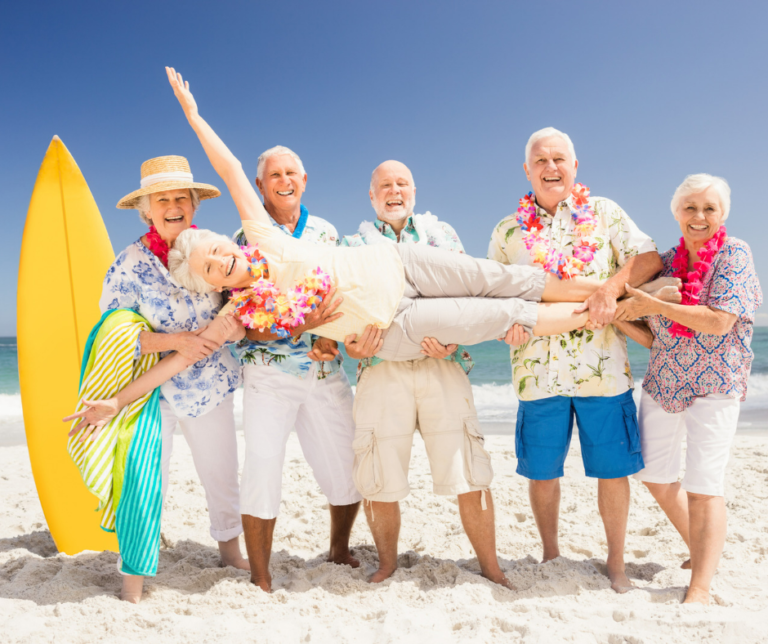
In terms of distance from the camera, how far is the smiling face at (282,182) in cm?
331

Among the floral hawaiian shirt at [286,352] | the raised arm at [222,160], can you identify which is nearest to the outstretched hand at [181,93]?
the raised arm at [222,160]

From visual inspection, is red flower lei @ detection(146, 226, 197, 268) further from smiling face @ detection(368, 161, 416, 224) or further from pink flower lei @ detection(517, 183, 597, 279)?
pink flower lei @ detection(517, 183, 597, 279)

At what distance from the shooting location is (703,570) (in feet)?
8.80

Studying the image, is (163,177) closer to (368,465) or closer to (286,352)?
(286,352)

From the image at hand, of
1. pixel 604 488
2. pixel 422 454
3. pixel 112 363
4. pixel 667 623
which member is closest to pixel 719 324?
pixel 604 488

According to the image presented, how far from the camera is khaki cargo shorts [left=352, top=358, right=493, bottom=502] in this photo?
3.02 m

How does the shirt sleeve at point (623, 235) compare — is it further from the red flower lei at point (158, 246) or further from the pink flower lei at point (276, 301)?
the red flower lei at point (158, 246)

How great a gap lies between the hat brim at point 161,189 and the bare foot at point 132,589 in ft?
6.92

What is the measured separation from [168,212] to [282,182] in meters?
0.68

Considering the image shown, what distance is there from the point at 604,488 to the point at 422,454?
340 cm

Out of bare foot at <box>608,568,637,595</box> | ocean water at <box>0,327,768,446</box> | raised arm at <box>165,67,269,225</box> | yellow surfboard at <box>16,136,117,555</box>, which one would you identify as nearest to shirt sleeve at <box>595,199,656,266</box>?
bare foot at <box>608,568,637,595</box>

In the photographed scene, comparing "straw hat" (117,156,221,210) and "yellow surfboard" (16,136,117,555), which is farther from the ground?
"straw hat" (117,156,221,210)

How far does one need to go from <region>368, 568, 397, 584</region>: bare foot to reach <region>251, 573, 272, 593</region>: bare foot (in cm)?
58

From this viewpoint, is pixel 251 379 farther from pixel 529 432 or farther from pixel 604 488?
pixel 604 488
